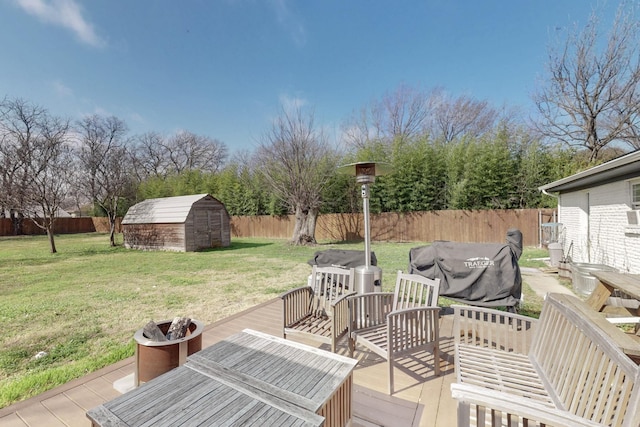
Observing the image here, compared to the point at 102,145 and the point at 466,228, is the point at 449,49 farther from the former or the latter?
the point at 102,145

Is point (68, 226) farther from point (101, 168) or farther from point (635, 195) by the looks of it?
point (635, 195)

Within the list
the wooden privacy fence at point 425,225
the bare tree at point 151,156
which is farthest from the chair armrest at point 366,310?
the bare tree at point 151,156

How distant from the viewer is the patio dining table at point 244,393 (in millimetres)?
1185

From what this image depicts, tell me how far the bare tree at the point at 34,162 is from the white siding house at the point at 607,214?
58.8 feet

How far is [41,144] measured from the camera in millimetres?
11797

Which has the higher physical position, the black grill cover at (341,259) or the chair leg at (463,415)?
the black grill cover at (341,259)

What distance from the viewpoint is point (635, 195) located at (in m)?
5.28


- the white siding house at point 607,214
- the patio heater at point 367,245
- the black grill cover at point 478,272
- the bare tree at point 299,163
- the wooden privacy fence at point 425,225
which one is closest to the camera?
the patio heater at point 367,245

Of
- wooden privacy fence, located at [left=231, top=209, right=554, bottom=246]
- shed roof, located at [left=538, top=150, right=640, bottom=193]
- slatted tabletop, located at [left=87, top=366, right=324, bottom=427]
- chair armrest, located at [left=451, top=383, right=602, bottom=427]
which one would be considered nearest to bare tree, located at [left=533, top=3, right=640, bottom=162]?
wooden privacy fence, located at [left=231, top=209, right=554, bottom=246]

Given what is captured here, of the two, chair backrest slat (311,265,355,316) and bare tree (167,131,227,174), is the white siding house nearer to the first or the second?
chair backrest slat (311,265,355,316)

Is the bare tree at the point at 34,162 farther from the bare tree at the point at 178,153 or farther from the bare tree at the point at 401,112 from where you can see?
the bare tree at the point at 401,112

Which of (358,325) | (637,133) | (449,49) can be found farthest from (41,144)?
(637,133)

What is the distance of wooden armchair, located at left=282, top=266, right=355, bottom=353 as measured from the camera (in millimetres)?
2568

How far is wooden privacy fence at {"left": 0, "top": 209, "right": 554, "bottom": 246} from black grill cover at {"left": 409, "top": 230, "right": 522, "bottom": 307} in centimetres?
933
